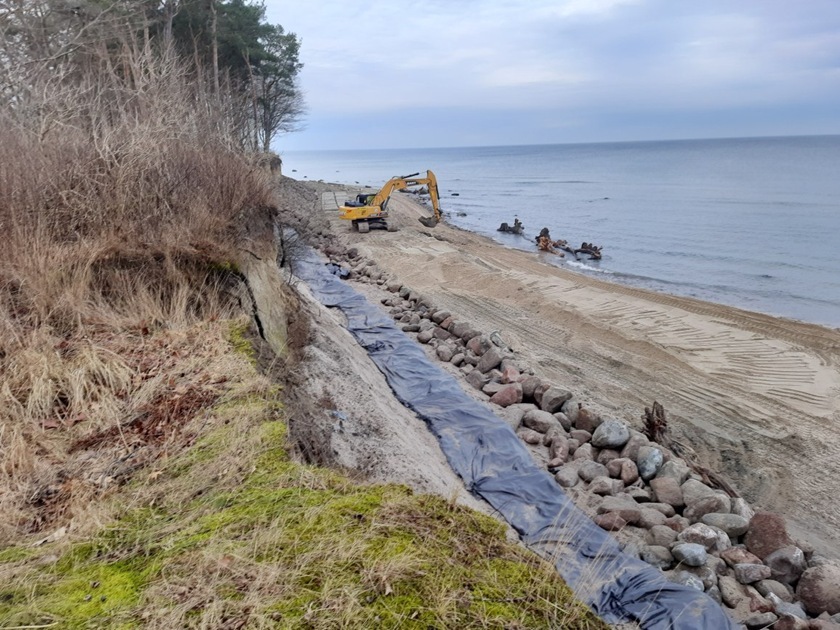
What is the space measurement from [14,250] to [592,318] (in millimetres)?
11539

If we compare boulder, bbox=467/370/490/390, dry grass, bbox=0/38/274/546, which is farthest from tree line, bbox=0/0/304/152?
boulder, bbox=467/370/490/390

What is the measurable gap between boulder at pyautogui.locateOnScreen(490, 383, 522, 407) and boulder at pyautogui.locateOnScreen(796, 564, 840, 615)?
4061mm

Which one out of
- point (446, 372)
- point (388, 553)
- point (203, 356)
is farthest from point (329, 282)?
point (388, 553)

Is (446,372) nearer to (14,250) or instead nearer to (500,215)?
(14,250)

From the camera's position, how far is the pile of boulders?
14.7 ft

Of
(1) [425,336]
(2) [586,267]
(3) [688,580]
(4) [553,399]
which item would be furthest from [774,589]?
(2) [586,267]

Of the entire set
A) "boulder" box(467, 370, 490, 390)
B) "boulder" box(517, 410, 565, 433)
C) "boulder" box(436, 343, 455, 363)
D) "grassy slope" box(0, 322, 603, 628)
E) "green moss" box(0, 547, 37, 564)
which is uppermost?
"grassy slope" box(0, 322, 603, 628)

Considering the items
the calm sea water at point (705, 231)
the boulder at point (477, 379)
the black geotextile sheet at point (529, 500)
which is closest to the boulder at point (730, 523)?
the black geotextile sheet at point (529, 500)

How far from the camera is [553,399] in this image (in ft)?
25.6

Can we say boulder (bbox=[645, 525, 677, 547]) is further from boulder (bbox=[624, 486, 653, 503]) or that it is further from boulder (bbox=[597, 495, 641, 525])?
boulder (bbox=[624, 486, 653, 503])

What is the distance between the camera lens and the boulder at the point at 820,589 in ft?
14.5

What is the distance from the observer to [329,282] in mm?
14133

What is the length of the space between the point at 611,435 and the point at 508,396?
5.68ft

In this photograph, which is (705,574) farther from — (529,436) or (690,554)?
(529,436)
